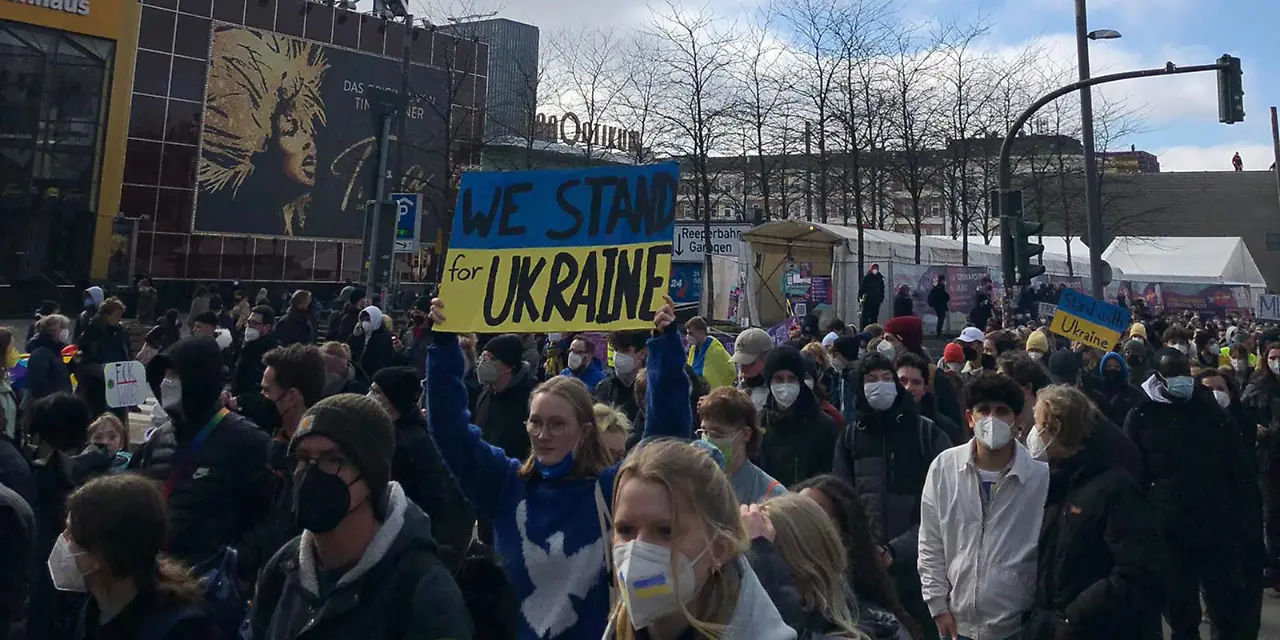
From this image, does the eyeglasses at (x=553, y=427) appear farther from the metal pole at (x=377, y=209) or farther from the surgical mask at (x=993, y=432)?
the metal pole at (x=377, y=209)

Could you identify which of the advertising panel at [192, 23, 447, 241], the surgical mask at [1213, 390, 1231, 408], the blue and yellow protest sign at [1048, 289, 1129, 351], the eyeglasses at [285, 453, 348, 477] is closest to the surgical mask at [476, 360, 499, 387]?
the eyeglasses at [285, 453, 348, 477]

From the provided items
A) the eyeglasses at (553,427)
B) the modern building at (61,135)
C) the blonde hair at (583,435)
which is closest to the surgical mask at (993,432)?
the blonde hair at (583,435)

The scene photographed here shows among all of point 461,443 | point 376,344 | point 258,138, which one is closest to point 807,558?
point 461,443

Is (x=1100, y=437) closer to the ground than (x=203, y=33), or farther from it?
closer to the ground

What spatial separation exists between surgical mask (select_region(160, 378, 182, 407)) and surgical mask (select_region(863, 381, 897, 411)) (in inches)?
123

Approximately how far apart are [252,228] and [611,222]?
115 feet

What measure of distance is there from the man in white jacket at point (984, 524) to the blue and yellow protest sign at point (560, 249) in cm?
148

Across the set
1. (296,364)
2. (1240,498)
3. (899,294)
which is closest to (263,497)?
(296,364)

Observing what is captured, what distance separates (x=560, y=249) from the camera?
14.8ft

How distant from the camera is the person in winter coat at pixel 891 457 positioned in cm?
487

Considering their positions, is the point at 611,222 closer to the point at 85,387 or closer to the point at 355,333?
the point at 85,387

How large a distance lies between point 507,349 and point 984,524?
323cm

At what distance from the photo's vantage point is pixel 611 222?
4.43 m

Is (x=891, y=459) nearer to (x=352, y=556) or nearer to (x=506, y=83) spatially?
(x=352, y=556)
